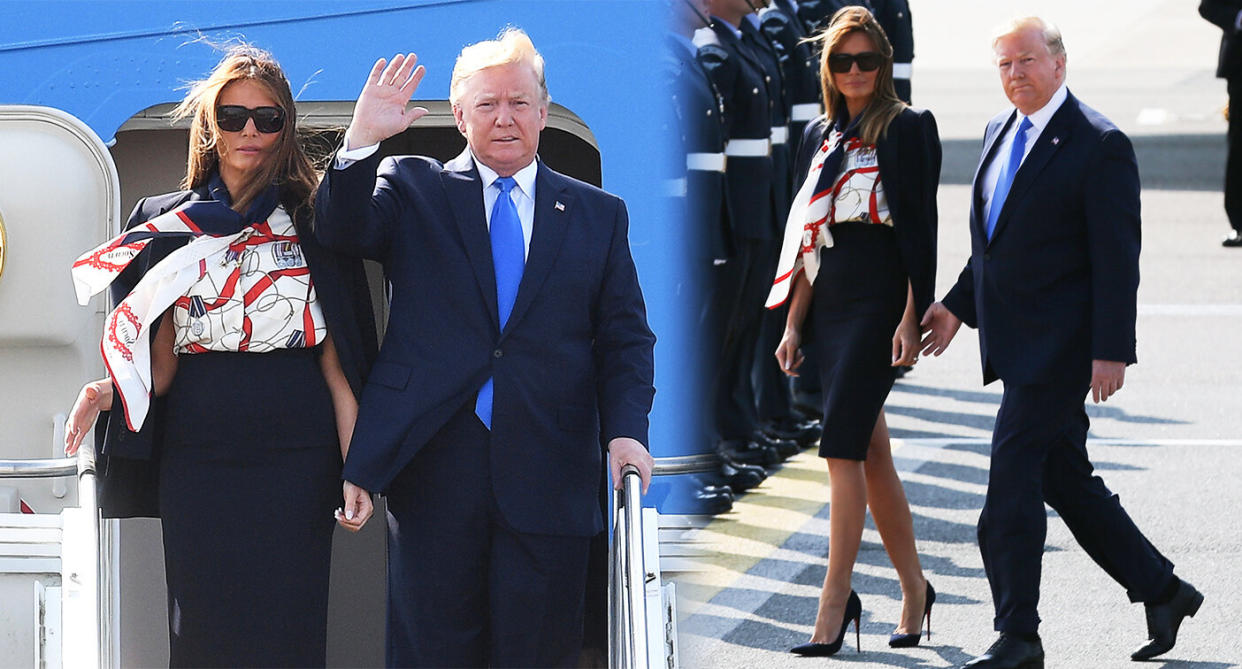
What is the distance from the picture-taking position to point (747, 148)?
5.91 m

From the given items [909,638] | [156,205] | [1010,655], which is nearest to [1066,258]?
[1010,655]

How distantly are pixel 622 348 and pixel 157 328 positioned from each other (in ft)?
2.66

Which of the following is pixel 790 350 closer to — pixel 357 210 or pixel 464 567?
pixel 464 567

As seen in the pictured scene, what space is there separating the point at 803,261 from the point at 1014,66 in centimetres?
69

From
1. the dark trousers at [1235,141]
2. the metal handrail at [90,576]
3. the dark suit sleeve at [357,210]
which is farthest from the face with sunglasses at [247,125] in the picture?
the dark trousers at [1235,141]

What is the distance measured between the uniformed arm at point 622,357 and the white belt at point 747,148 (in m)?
2.58

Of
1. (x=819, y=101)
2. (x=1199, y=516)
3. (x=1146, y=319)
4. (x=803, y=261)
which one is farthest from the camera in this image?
(x=1146, y=319)

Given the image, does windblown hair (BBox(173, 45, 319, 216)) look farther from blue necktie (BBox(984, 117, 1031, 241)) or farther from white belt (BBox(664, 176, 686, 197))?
blue necktie (BBox(984, 117, 1031, 241))

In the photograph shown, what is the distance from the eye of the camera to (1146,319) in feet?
31.5

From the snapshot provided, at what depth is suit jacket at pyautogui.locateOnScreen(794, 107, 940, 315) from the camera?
14.6 feet

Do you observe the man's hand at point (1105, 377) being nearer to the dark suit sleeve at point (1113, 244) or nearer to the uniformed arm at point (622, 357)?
the dark suit sleeve at point (1113, 244)

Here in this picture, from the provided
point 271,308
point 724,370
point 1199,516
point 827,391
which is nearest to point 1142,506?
point 1199,516

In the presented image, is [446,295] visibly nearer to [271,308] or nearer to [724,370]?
[271,308]

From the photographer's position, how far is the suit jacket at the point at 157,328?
3262mm
